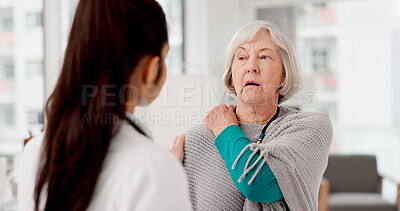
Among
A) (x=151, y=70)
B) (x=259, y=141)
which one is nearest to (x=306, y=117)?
(x=259, y=141)

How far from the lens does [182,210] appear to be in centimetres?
73

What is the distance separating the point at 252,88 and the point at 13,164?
1647mm

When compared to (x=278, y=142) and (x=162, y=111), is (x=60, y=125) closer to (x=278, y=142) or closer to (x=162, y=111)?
(x=278, y=142)

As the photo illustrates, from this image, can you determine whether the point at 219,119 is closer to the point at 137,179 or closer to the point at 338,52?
the point at 137,179

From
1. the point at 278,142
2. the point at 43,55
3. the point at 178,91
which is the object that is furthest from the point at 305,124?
the point at 43,55

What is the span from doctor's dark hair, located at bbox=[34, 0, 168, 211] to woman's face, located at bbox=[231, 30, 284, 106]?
2.24 ft

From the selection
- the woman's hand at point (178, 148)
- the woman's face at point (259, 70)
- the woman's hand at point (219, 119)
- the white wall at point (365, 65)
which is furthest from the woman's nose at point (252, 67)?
the white wall at point (365, 65)

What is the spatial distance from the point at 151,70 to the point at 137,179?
208 millimetres

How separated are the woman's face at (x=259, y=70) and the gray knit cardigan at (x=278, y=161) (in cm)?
10

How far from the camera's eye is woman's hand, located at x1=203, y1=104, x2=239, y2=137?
4.54 feet

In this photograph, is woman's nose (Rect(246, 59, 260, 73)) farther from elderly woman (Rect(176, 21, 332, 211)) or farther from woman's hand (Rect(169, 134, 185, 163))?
woman's hand (Rect(169, 134, 185, 163))

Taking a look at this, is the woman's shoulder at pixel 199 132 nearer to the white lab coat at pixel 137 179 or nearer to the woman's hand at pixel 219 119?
the woman's hand at pixel 219 119

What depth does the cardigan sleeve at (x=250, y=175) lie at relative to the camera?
121 cm

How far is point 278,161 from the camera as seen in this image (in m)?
1.23
